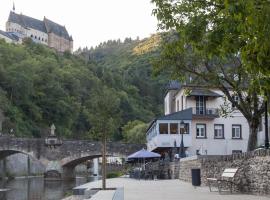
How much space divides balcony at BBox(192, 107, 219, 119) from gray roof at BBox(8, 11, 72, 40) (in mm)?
134135

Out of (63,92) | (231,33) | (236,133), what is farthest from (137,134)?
(231,33)

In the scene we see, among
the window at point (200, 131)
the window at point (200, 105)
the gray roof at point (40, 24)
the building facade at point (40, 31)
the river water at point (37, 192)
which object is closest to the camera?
the river water at point (37, 192)

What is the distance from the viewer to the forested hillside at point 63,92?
9894 centimetres

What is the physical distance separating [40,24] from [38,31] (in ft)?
11.4

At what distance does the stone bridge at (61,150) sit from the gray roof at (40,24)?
4614 inches

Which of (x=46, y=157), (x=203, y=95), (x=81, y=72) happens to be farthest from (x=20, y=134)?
(x=203, y=95)

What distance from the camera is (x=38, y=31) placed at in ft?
601

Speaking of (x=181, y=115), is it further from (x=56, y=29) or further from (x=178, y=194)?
(x=56, y=29)

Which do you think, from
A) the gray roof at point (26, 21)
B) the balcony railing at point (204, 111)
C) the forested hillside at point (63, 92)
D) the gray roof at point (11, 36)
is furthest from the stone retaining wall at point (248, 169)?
Answer: the gray roof at point (26, 21)

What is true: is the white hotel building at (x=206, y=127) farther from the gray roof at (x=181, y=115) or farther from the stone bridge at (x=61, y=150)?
the stone bridge at (x=61, y=150)

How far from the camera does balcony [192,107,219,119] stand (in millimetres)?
50906

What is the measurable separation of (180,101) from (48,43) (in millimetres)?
138154

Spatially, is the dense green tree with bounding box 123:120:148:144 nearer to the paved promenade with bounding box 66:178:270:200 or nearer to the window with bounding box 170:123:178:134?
the window with bounding box 170:123:178:134

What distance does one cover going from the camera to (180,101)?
54625 millimetres
